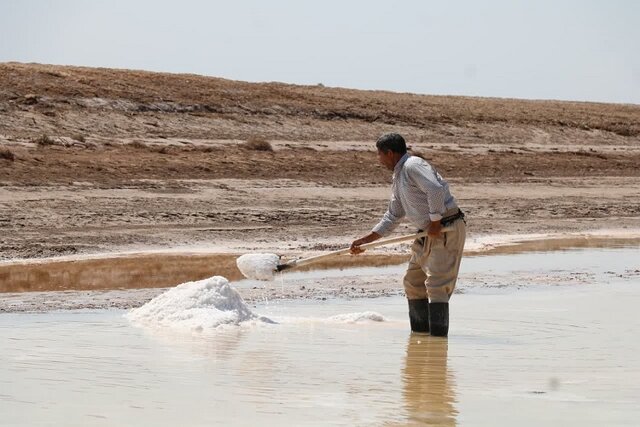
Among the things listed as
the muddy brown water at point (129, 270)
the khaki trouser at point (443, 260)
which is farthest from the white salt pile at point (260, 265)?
the muddy brown water at point (129, 270)

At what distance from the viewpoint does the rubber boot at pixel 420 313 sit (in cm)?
952

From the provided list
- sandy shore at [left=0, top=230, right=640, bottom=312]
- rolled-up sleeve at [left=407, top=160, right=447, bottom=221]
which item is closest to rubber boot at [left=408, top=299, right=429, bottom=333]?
rolled-up sleeve at [left=407, top=160, right=447, bottom=221]

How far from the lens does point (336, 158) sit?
24.0 meters

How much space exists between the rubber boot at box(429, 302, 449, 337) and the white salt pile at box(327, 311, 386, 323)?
0.92 m

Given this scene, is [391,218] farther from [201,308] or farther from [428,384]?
[428,384]

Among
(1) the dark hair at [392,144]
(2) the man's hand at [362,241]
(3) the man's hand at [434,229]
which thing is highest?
(1) the dark hair at [392,144]

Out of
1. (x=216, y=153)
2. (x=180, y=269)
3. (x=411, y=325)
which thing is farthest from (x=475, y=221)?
(x=411, y=325)

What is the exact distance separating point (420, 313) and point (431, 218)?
89 cm

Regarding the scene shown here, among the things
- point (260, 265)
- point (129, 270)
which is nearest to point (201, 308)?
point (260, 265)

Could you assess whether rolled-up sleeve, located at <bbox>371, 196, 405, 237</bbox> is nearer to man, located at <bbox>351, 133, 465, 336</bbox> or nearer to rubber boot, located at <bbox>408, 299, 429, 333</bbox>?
man, located at <bbox>351, 133, 465, 336</bbox>

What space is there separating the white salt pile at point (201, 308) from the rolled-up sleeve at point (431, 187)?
1.67 metres

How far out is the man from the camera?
351 inches

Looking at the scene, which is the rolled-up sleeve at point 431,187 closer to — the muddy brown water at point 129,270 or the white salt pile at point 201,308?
the white salt pile at point 201,308

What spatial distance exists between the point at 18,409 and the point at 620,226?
572 inches
